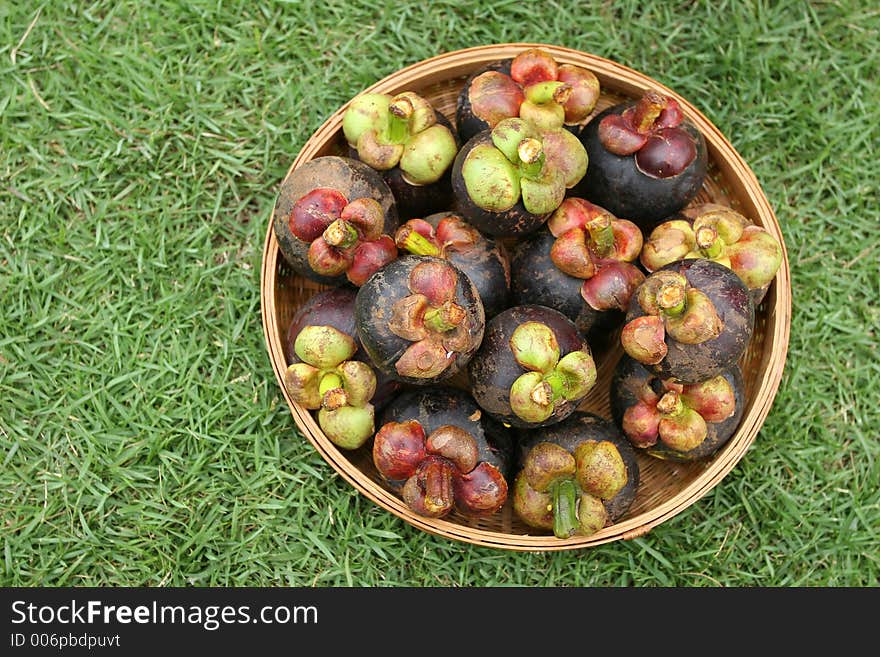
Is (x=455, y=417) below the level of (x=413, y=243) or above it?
below

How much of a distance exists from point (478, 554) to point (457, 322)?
3.08 feet

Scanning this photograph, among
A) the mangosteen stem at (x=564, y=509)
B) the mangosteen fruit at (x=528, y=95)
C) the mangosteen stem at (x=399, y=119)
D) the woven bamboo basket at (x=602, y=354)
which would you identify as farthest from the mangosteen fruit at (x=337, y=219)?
the mangosteen stem at (x=564, y=509)

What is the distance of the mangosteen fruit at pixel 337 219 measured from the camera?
2.00 m

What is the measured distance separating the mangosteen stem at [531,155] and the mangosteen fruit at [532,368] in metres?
0.34

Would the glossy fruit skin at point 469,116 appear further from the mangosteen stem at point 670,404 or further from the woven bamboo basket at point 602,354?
the mangosteen stem at point 670,404

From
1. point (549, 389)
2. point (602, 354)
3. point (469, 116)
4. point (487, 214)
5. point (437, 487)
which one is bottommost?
point (602, 354)

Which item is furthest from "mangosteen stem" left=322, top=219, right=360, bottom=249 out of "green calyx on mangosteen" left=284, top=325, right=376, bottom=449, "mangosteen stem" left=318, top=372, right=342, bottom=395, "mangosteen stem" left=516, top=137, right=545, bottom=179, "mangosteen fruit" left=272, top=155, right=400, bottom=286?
"mangosteen stem" left=516, top=137, right=545, bottom=179

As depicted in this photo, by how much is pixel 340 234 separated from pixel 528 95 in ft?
2.07

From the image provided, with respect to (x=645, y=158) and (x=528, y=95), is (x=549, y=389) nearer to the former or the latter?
(x=645, y=158)

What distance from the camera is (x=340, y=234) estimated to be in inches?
76.0

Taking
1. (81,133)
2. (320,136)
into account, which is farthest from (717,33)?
(81,133)

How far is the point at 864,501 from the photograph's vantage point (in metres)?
2.52

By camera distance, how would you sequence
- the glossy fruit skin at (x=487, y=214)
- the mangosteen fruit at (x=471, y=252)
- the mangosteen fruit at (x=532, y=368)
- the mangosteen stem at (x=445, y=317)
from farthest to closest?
the mangosteen fruit at (x=471, y=252) < the glossy fruit skin at (x=487, y=214) < the mangosteen fruit at (x=532, y=368) < the mangosteen stem at (x=445, y=317)

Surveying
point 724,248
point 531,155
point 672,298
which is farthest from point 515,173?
point 724,248
